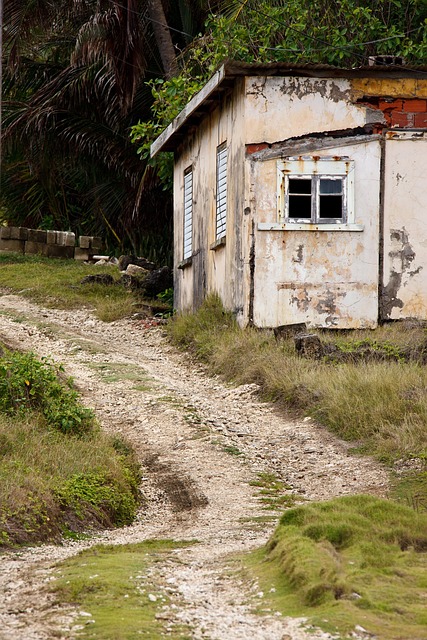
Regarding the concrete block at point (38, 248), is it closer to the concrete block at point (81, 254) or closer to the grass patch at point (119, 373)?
the concrete block at point (81, 254)

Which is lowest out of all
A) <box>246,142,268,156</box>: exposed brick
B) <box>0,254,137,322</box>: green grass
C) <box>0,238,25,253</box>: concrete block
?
<box>0,254,137,322</box>: green grass

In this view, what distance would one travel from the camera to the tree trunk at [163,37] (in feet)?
73.7

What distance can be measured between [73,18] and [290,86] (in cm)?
1083

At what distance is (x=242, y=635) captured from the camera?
4828 mm

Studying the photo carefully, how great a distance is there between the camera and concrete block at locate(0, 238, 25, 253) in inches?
896

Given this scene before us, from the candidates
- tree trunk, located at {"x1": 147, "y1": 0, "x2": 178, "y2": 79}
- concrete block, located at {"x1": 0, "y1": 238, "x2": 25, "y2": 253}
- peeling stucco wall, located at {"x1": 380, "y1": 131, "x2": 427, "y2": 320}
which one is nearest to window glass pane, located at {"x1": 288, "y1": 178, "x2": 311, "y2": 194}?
peeling stucco wall, located at {"x1": 380, "y1": 131, "x2": 427, "y2": 320}

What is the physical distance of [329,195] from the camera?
14398 mm

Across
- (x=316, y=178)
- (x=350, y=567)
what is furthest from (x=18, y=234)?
(x=350, y=567)

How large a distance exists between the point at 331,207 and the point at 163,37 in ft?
31.9

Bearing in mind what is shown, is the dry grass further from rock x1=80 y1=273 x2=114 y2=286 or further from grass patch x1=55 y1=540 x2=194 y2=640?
rock x1=80 y1=273 x2=114 y2=286

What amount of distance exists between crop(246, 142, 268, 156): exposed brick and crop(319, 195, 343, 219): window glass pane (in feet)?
3.40

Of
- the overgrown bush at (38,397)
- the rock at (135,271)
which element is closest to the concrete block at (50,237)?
the rock at (135,271)

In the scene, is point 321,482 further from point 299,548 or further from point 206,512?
point 299,548

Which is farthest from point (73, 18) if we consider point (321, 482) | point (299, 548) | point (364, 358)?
point (299, 548)
